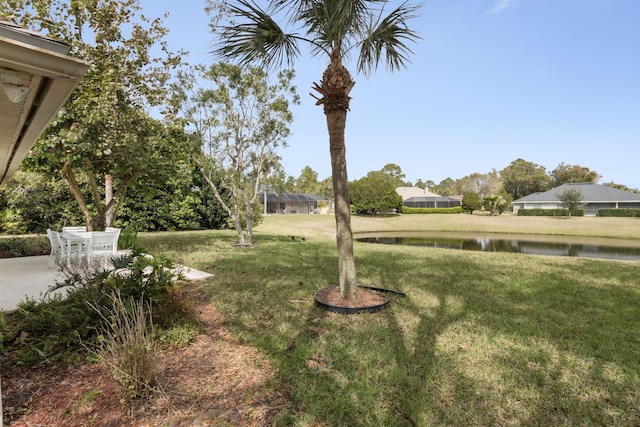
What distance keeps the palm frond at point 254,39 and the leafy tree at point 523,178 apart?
67249 mm

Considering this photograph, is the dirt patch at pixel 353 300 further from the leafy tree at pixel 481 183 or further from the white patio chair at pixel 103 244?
the leafy tree at pixel 481 183

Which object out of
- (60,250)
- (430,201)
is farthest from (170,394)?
(430,201)

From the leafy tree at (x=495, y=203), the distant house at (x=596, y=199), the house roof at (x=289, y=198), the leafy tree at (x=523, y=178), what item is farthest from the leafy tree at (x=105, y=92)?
the leafy tree at (x=523, y=178)

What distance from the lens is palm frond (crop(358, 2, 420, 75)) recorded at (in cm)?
471

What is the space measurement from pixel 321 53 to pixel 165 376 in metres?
4.93

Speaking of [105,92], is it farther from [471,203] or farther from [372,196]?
[471,203]

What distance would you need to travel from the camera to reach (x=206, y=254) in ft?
30.3

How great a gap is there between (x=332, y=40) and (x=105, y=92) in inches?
221

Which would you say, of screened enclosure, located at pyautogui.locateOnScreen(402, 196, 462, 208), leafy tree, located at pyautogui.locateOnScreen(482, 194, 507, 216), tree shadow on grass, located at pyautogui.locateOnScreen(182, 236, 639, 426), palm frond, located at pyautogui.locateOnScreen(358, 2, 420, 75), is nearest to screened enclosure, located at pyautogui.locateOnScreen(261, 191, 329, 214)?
screened enclosure, located at pyautogui.locateOnScreen(402, 196, 462, 208)

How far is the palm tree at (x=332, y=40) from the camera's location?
446 centimetres

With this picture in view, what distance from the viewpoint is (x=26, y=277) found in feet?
20.1

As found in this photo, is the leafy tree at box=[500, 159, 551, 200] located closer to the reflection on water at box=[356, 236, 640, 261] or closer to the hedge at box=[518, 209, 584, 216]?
the hedge at box=[518, 209, 584, 216]

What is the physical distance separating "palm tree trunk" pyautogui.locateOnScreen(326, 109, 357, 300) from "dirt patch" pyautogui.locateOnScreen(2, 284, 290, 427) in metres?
1.82

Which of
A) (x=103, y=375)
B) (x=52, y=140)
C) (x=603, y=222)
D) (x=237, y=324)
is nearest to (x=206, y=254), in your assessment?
(x=52, y=140)
